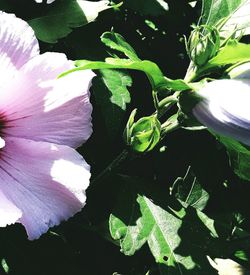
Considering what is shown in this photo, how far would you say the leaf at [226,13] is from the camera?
111 centimetres

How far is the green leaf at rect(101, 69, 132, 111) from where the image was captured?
108 cm

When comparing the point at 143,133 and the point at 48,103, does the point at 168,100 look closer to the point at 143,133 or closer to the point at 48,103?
the point at 143,133

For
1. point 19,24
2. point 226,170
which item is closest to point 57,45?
point 19,24

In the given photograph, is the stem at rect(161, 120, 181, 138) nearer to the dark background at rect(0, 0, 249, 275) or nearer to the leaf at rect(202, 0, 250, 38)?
the dark background at rect(0, 0, 249, 275)

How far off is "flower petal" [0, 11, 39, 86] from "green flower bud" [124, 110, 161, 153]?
0.22m

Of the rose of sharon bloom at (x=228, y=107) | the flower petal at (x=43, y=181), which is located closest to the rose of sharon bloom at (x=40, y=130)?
the flower petal at (x=43, y=181)

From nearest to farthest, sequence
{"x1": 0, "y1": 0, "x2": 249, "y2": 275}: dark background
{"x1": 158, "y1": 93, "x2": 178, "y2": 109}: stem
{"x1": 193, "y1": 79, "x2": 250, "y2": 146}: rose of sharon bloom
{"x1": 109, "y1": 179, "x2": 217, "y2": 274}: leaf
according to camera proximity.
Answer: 1. {"x1": 193, "y1": 79, "x2": 250, "y2": 146}: rose of sharon bloom
2. {"x1": 158, "y1": 93, "x2": 178, "y2": 109}: stem
3. {"x1": 109, "y1": 179, "x2": 217, "y2": 274}: leaf
4. {"x1": 0, "y1": 0, "x2": 249, "y2": 275}: dark background

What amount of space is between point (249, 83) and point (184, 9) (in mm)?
657

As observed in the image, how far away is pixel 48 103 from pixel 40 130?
52 mm

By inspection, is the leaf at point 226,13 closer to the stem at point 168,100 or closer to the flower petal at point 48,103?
the stem at point 168,100

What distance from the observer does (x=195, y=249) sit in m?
1.11

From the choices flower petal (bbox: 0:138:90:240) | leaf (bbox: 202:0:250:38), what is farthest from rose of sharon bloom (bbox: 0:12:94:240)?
leaf (bbox: 202:0:250:38)

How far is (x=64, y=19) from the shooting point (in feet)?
3.84

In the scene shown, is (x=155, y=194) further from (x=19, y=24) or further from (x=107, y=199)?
(x=19, y=24)
